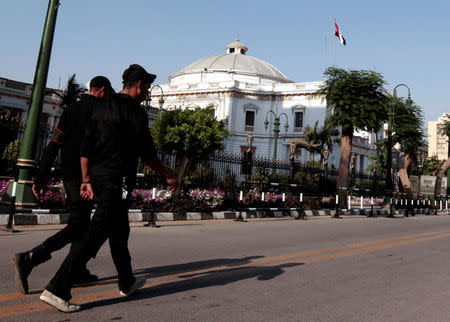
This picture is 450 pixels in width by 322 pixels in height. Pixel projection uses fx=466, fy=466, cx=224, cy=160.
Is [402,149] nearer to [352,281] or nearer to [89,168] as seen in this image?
[352,281]

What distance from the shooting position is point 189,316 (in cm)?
339

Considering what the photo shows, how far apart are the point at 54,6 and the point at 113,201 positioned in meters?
7.91

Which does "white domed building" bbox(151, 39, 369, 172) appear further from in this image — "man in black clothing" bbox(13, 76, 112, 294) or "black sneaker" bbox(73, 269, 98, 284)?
"man in black clothing" bbox(13, 76, 112, 294)

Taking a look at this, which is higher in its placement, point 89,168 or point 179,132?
point 179,132

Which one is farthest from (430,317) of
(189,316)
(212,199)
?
(212,199)

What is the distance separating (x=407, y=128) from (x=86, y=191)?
29867mm

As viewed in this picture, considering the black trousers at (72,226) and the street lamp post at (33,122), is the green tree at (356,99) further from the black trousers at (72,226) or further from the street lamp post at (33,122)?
the black trousers at (72,226)

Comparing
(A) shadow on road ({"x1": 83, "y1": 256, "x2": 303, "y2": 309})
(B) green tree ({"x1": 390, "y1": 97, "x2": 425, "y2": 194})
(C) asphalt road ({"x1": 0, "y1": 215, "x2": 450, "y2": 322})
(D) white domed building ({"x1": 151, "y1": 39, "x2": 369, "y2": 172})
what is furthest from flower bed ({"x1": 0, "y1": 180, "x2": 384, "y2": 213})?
(D) white domed building ({"x1": 151, "y1": 39, "x2": 369, "y2": 172})

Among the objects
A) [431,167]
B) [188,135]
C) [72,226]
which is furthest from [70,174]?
[431,167]

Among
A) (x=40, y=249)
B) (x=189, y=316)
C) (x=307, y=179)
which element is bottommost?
(x=189, y=316)

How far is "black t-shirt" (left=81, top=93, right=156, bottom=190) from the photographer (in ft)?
11.5

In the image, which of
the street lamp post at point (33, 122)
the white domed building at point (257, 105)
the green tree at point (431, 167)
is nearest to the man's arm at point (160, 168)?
the street lamp post at point (33, 122)

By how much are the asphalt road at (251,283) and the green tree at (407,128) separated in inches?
940

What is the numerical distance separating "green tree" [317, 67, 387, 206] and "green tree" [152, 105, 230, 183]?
5.73m
